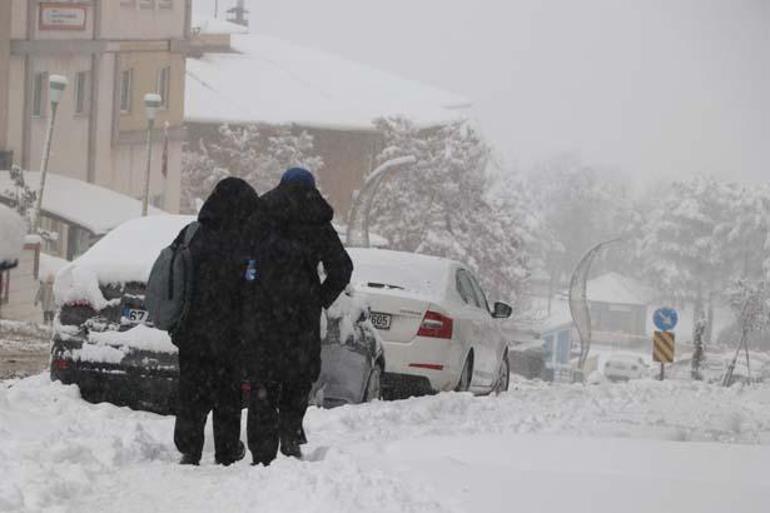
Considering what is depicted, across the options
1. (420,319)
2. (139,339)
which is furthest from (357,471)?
(420,319)

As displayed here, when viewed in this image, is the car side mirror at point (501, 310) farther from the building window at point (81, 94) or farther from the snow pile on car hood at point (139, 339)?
the building window at point (81, 94)

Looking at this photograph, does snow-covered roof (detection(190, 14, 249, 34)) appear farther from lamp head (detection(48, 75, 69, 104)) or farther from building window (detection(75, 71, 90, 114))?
lamp head (detection(48, 75, 69, 104))

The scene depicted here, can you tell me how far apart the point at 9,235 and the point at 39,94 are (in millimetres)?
39228

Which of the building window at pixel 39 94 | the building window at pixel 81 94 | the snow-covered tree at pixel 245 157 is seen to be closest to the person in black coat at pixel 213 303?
the building window at pixel 39 94

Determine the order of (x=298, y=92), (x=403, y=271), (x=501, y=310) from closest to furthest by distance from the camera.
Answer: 1. (x=403, y=271)
2. (x=501, y=310)
3. (x=298, y=92)

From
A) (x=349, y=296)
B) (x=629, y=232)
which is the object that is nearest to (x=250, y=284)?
(x=349, y=296)

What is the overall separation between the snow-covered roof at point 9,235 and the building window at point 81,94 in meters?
40.6

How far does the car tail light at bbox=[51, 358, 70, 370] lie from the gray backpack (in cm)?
272

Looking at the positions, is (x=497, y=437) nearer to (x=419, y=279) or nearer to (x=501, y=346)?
(x=419, y=279)

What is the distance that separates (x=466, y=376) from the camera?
15.4 metres

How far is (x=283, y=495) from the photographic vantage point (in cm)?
727

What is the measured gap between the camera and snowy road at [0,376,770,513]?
23.3 ft

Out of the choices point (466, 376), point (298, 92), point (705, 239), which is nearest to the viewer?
point (466, 376)

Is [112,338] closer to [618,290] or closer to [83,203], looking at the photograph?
[83,203]
